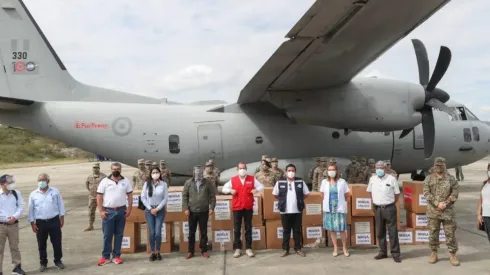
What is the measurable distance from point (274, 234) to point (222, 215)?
1170 mm

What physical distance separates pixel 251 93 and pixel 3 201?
25.2ft

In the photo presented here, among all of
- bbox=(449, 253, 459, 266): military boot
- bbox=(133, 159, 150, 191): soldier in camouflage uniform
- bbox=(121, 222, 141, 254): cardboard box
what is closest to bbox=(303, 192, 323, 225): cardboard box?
bbox=(449, 253, 459, 266): military boot

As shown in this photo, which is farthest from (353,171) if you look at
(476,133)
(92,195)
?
(92,195)

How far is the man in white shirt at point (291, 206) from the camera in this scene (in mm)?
7758

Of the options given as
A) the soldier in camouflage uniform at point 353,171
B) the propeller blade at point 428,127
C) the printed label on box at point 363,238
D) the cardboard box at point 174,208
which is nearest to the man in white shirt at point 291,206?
the printed label on box at point 363,238

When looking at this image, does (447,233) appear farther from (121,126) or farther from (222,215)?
(121,126)

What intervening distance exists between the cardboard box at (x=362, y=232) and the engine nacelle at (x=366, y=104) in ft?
14.2

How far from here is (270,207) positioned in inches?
335

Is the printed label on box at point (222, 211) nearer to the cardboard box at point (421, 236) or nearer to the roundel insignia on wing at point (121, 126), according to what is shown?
the cardboard box at point (421, 236)

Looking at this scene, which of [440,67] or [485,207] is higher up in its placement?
[440,67]

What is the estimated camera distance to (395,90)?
12.1m

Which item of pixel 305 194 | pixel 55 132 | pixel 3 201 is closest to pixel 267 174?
pixel 305 194

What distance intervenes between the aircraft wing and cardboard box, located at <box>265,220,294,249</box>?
12.8ft

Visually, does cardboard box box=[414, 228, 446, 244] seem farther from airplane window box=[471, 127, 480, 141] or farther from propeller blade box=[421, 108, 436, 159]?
airplane window box=[471, 127, 480, 141]
